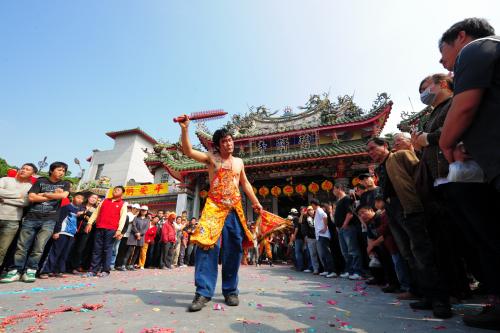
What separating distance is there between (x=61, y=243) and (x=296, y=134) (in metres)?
12.4

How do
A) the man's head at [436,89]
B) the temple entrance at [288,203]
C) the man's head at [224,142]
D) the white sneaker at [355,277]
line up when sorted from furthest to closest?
1. the temple entrance at [288,203]
2. the white sneaker at [355,277]
3. the man's head at [224,142]
4. the man's head at [436,89]

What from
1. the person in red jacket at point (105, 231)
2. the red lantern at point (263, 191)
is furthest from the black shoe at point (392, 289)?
the red lantern at point (263, 191)

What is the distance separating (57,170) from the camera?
473 centimetres

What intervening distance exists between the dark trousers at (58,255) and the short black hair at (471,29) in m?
6.66

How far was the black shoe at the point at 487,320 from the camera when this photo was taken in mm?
1854

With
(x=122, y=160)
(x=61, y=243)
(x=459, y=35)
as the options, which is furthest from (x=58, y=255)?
(x=122, y=160)

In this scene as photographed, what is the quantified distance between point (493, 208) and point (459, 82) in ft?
2.61

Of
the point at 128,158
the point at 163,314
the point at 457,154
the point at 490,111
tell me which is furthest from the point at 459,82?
the point at 128,158

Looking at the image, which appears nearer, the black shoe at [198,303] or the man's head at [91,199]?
the black shoe at [198,303]

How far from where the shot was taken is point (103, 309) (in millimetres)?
2357

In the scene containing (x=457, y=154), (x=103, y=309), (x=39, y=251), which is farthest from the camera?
(x=39, y=251)

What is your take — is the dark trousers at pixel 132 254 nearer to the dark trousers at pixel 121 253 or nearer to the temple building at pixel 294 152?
the dark trousers at pixel 121 253

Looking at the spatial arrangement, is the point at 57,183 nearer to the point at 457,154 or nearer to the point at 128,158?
the point at 457,154

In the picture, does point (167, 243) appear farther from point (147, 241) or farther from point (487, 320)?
point (487, 320)
